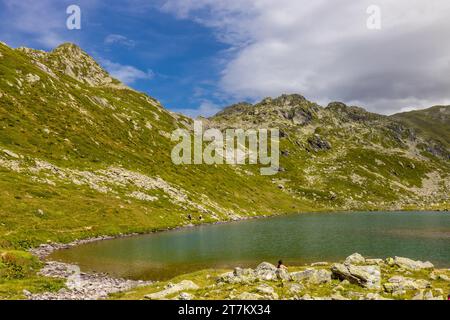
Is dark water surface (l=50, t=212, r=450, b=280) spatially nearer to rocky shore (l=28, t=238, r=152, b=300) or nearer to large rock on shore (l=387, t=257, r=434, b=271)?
rocky shore (l=28, t=238, r=152, b=300)

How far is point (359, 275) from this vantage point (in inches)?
1266

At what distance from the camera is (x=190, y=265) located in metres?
57.0

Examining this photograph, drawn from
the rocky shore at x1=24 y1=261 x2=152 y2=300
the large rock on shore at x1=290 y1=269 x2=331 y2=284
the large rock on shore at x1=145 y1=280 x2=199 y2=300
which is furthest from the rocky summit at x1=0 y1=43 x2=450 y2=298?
the large rock on shore at x1=145 y1=280 x2=199 y2=300

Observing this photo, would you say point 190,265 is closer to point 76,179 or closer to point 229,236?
point 229,236

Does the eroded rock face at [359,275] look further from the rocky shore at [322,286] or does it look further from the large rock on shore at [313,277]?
the large rock on shore at [313,277]

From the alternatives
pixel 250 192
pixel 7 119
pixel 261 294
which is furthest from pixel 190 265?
pixel 250 192

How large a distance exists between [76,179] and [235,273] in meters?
81.3

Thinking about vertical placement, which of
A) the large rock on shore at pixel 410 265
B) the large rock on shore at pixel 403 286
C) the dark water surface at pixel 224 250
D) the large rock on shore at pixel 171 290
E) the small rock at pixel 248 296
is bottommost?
the dark water surface at pixel 224 250

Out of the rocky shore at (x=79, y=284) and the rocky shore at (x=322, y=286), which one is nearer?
the rocky shore at (x=322, y=286)

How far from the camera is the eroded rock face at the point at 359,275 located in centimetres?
3134

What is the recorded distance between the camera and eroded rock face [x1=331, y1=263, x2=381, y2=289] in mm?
31344

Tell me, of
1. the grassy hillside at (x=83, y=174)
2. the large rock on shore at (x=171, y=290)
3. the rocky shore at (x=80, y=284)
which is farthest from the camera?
the grassy hillside at (x=83, y=174)

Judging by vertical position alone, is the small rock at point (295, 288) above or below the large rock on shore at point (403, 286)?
below

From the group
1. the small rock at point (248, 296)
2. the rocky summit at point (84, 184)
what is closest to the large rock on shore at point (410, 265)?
the rocky summit at point (84, 184)
